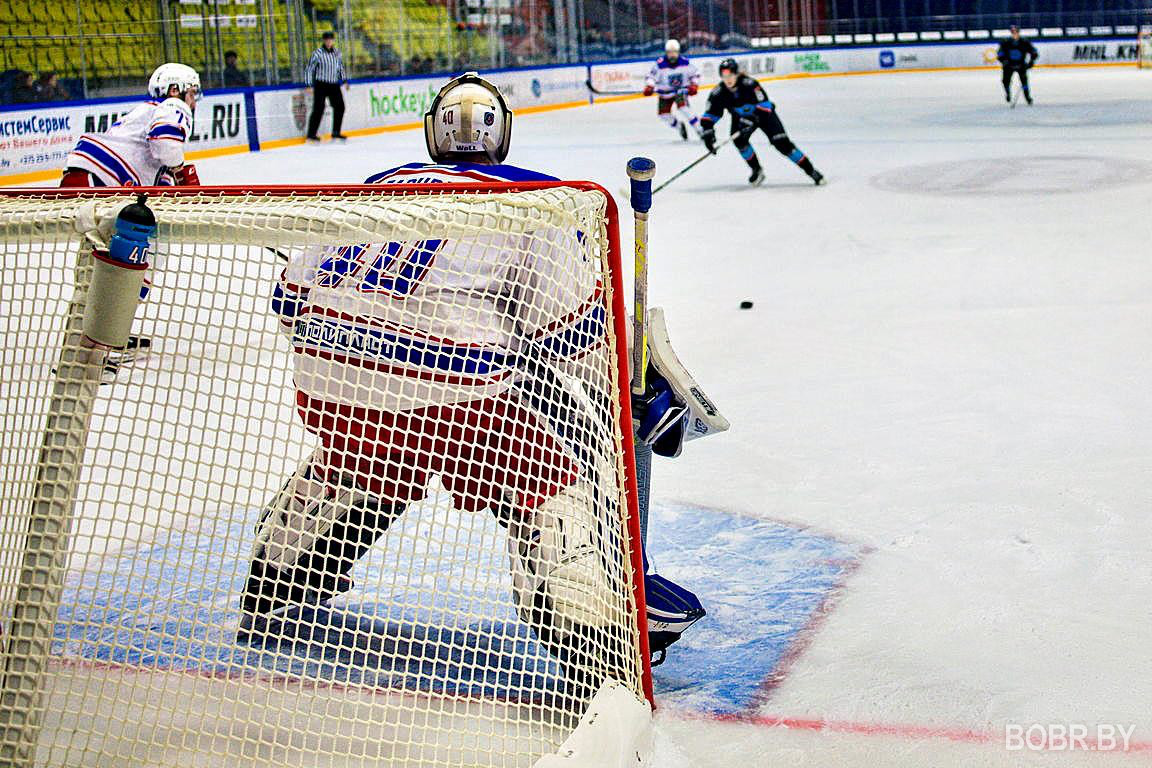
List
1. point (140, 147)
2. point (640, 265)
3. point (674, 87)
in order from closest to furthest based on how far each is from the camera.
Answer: point (640, 265) → point (140, 147) → point (674, 87)

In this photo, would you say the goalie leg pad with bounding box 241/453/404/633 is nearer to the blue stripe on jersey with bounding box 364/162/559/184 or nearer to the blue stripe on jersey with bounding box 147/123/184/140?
the blue stripe on jersey with bounding box 364/162/559/184

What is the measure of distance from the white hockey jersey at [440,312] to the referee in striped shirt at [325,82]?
39.5 ft

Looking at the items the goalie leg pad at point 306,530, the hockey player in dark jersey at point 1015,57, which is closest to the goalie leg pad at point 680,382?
the goalie leg pad at point 306,530

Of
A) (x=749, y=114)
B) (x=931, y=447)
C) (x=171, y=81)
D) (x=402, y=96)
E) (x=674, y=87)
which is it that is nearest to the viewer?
(x=931, y=447)

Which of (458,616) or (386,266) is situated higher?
(386,266)

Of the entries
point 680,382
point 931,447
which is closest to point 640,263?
point 680,382

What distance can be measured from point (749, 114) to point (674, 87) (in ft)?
12.6

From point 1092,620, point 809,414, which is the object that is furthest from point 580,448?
point 809,414

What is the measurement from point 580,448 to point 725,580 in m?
0.70

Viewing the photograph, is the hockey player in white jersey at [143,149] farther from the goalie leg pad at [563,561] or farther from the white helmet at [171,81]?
the goalie leg pad at [563,561]

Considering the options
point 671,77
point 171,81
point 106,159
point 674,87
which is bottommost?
point 106,159

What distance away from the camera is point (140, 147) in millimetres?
4758

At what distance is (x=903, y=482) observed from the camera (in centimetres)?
314

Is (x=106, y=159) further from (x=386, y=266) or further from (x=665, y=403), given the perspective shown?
(x=665, y=403)
